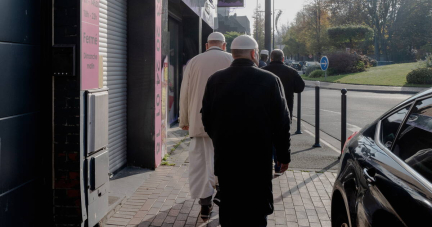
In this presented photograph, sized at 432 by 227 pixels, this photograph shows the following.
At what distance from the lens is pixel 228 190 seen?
349cm

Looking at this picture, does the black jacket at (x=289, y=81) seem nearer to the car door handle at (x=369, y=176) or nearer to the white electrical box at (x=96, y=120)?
the white electrical box at (x=96, y=120)

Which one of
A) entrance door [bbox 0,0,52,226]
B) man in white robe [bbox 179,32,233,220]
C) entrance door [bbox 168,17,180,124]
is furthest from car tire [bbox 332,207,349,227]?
entrance door [bbox 168,17,180,124]

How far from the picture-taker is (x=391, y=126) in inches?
126

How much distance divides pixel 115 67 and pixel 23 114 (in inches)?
107

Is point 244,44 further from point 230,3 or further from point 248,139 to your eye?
point 230,3

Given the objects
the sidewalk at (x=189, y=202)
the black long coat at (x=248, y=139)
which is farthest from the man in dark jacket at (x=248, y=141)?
the sidewalk at (x=189, y=202)

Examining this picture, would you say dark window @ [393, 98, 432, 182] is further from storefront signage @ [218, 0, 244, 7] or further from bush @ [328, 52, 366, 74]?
bush @ [328, 52, 366, 74]

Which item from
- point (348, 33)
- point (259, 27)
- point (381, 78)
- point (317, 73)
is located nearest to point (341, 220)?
point (381, 78)

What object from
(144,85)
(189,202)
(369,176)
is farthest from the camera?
(144,85)

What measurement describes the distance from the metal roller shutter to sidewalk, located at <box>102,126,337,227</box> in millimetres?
536

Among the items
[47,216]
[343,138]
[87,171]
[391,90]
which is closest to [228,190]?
[87,171]

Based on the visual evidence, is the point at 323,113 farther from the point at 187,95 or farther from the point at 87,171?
the point at 87,171

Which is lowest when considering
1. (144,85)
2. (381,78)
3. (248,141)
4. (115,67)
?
(248,141)

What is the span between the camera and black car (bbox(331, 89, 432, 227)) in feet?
7.29
